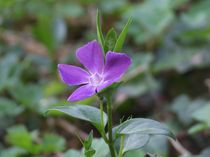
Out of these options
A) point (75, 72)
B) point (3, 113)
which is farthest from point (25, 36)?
point (75, 72)

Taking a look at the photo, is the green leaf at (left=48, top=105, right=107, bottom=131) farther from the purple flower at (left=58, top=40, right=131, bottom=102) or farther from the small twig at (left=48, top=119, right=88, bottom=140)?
the small twig at (left=48, top=119, right=88, bottom=140)

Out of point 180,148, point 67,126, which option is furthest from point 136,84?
point 180,148

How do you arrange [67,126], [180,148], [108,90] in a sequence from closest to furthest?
[108,90]
[180,148]
[67,126]

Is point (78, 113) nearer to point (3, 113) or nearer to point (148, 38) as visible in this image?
point (3, 113)

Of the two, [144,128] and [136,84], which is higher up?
[144,128]

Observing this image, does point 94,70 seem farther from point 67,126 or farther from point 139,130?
point 67,126

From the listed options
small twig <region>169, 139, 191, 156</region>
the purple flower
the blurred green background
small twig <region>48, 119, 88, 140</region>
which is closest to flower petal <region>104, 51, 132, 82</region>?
the purple flower

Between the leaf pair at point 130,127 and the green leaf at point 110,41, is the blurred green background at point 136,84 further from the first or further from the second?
the green leaf at point 110,41
